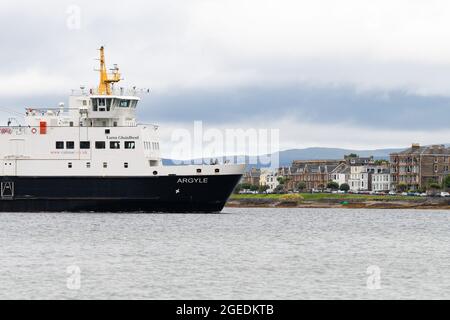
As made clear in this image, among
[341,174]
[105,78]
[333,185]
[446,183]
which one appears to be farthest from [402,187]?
[105,78]

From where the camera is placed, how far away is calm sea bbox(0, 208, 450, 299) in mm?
30578

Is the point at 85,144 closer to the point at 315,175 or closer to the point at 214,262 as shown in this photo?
the point at 214,262

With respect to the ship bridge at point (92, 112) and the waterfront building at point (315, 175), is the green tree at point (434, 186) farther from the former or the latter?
the ship bridge at point (92, 112)

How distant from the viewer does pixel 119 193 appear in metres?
66.2

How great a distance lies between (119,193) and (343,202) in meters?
66.0

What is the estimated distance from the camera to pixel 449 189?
142m

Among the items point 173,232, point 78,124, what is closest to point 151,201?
point 78,124

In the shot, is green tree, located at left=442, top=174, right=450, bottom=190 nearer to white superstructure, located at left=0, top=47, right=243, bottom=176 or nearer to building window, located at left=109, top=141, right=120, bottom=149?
white superstructure, located at left=0, top=47, right=243, bottom=176


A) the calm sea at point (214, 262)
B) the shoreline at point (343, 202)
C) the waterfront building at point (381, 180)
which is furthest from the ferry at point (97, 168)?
the waterfront building at point (381, 180)

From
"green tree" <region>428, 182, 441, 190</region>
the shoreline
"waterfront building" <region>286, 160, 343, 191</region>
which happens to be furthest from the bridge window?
"waterfront building" <region>286, 160, 343, 191</region>

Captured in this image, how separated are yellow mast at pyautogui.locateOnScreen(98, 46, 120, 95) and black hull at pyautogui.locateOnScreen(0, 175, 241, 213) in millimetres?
6880
